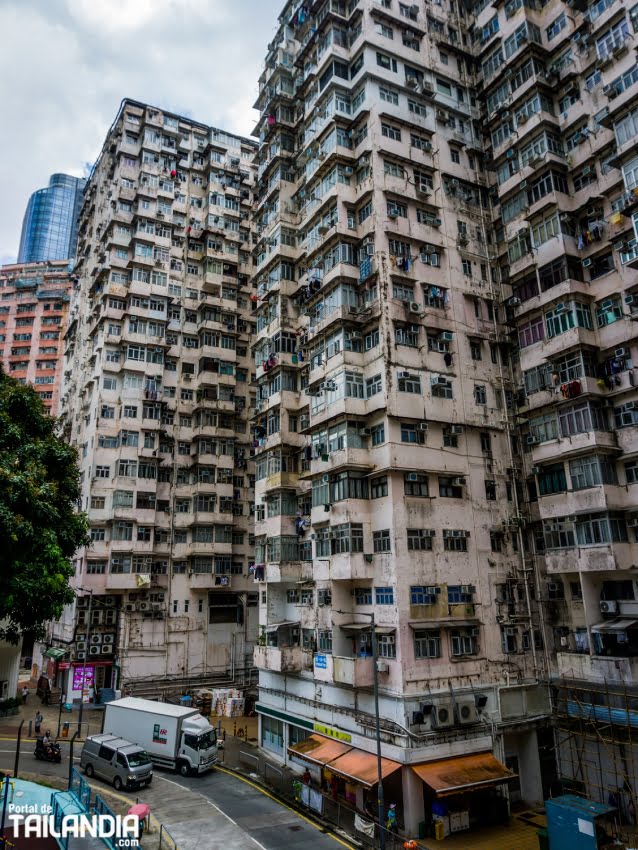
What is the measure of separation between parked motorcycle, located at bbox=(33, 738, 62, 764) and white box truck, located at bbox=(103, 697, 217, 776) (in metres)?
2.65

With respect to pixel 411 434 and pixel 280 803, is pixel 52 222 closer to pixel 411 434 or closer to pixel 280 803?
pixel 411 434

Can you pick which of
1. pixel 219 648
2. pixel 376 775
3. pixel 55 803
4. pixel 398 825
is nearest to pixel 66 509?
pixel 55 803

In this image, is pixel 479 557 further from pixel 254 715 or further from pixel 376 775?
pixel 254 715

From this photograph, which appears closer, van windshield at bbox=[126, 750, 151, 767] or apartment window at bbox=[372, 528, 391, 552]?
van windshield at bbox=[126, 750, 151, 767]

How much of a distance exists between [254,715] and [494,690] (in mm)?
21955

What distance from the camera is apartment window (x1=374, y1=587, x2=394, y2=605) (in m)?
27.2

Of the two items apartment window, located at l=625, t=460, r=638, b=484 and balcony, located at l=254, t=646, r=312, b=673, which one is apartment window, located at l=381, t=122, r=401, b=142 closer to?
apartment window, located at l=625, t=460, r=638, b=484

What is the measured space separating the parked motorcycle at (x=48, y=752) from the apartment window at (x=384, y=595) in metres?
18.0

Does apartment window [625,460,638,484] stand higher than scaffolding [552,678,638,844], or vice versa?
apartment window [625,460,638,484]

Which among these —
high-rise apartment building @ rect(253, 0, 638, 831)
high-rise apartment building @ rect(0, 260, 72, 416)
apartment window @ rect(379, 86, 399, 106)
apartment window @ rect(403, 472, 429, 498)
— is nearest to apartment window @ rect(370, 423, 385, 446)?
high-rise apartment building @ rect(253, 0, 638, 831)

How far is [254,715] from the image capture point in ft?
143

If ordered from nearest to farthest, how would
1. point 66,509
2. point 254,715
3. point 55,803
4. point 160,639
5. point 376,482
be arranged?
1. point 55,803
2. point 66,509
3. point 376,482
4. point 254,715
5. point 160,639

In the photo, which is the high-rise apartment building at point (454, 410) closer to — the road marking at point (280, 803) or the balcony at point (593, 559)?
the balcony at point (593, 559)

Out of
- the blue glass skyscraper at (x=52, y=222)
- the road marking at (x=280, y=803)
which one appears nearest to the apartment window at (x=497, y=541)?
the road marking at (x=280, y=803)
